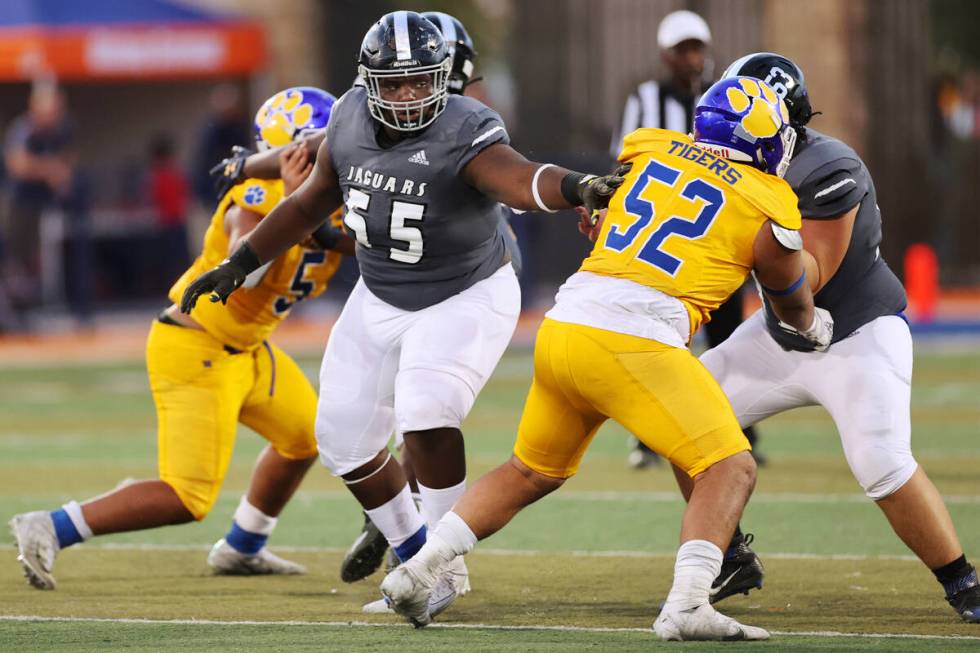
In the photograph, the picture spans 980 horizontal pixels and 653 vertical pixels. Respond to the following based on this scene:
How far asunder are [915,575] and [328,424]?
2.25 metres

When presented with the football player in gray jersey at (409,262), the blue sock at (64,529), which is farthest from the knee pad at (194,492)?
the football player in gray jersey at (409,262)

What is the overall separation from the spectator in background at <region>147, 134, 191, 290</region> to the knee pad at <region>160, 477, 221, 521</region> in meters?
12.2

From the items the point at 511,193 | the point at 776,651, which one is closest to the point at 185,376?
the point at 511,193

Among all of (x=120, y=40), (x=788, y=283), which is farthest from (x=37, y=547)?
(x=120, y=40)

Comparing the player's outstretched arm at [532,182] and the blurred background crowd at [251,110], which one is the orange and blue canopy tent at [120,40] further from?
the player's outstretched arm at [532,182]

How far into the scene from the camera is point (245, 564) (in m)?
6.91

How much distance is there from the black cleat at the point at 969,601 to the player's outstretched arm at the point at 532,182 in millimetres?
1692

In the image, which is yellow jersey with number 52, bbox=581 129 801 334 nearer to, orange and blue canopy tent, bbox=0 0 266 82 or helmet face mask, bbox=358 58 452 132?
helmet face mask, bbox=358 58 452 132

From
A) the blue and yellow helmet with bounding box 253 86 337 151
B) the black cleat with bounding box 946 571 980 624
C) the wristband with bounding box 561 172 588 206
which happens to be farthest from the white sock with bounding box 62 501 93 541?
the black cleat with bounding box 946 571 980 624

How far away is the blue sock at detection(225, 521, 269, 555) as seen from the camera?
6.89 m

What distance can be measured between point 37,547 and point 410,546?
1404 millimetres

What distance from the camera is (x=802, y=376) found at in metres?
5.89

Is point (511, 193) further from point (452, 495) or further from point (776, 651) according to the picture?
point (776, 651)

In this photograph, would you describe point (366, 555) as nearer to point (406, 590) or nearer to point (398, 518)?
point (398, 518)
